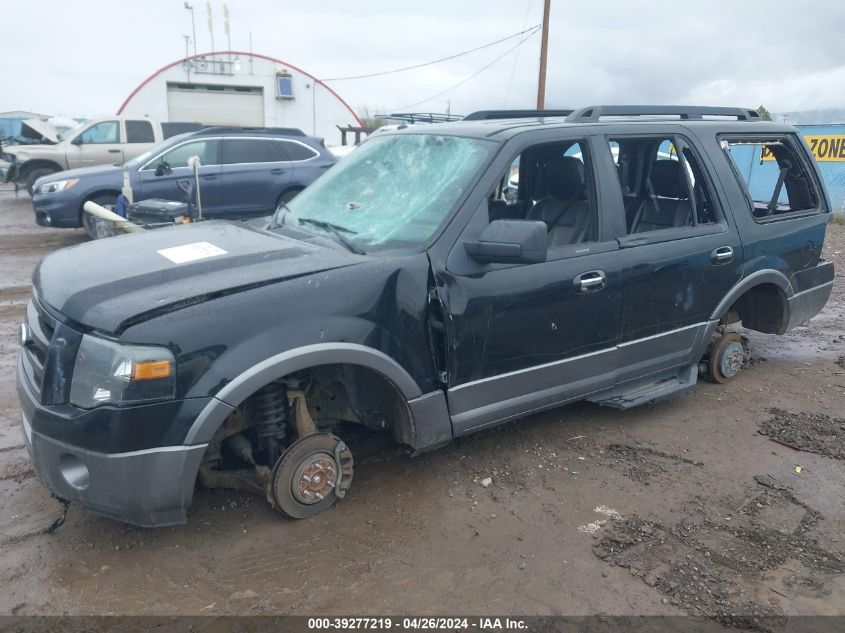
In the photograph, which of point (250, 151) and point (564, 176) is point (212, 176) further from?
point (564, 176)

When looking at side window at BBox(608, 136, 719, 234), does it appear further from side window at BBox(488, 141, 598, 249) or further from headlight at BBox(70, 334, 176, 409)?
headlight at BBox(70, 334, 176, 409)

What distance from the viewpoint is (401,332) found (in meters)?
3.32

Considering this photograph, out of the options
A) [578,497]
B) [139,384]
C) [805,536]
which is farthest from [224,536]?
[805,536]

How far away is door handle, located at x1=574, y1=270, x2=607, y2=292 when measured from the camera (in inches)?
152

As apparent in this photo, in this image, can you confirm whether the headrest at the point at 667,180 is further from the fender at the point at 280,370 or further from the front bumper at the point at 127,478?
the front bumper at the point at 127,478

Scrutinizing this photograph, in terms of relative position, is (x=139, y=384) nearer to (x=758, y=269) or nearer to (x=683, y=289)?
(x=683, y=289)

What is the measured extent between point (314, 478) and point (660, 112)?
3339mm

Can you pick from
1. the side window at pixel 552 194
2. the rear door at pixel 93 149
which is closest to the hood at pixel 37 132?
the rear door at pixel 93 149

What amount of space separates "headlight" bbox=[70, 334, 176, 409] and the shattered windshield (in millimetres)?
1166

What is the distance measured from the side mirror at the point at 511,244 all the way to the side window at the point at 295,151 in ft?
28.3

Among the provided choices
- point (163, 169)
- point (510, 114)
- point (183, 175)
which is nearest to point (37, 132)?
point (183, 175)

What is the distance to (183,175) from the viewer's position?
10523mm

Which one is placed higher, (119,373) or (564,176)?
(564,176)

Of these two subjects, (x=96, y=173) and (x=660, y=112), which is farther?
(x=96, y=173)
